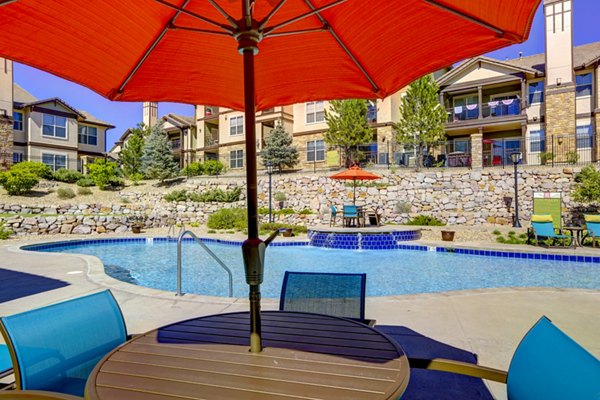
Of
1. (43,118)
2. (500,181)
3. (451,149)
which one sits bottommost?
(500,181)

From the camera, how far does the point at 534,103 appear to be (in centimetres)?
2181

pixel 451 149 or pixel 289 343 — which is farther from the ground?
pixel 451 149

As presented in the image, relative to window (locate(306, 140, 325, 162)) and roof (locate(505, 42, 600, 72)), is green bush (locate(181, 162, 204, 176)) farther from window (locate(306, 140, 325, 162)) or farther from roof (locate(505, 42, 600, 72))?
roof (locate(505, 42, 600, 72))

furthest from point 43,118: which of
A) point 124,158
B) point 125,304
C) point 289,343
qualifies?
point 289,343

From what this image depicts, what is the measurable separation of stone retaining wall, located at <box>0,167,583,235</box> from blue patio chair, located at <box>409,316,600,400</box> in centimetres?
1610

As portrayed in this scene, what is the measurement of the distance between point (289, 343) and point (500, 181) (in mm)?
17833

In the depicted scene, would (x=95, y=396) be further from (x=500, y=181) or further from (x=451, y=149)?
(x=451, y=149)

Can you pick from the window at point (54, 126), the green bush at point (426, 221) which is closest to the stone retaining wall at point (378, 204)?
the green bush at point (426, 221)

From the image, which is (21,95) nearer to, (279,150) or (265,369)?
(279,150)

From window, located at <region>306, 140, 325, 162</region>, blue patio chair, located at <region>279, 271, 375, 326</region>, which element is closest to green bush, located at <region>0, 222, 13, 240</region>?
blue patio chair, located at <region>279, 271, 375, 326</region>

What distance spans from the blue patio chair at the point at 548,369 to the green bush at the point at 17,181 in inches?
904

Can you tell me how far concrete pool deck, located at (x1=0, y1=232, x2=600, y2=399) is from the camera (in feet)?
12.1

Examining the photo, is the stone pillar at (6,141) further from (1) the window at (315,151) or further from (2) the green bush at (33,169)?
(1) the window at (315,151)

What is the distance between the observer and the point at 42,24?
7.80 ft
